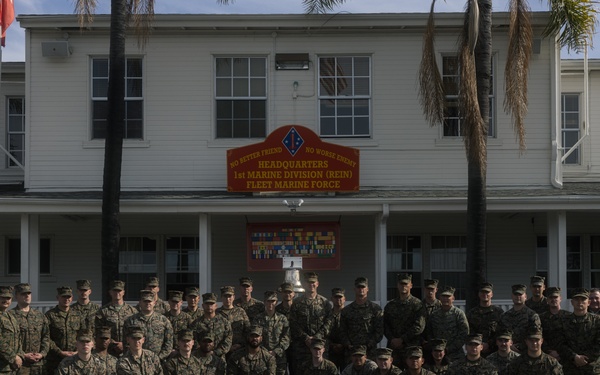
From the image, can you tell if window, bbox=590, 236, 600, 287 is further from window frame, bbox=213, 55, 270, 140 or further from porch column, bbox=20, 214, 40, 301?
porch column, bbox=20, 214, 40, 301

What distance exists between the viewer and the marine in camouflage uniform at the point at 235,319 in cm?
1194

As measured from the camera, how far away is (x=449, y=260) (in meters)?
18.2

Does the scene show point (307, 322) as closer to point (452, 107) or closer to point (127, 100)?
point (452, 107)

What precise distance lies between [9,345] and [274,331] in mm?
3328

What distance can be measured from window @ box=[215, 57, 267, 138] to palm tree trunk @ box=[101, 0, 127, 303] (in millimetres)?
2501

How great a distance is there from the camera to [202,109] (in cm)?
1725

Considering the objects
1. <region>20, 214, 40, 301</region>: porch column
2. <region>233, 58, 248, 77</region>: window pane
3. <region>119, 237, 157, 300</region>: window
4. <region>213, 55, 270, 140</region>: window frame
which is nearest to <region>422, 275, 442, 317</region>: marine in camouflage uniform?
<region>213, 55, 270, 140</region>: window frame

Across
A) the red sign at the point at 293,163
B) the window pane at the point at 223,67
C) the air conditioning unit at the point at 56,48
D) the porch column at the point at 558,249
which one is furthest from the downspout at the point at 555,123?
the air conditioning unit at the point at 56,48

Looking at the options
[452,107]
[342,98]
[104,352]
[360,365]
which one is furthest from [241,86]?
[360,365]

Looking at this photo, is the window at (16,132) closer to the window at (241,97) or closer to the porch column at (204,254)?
the window at (241,97)

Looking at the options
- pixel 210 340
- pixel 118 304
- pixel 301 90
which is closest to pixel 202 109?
pixel 301 90

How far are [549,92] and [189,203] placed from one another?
7039 mm

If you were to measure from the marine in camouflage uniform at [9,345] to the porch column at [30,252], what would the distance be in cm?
422

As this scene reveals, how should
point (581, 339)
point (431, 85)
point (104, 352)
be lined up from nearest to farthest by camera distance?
point (104, 352)
point (581, 339)
point (431, 85)
